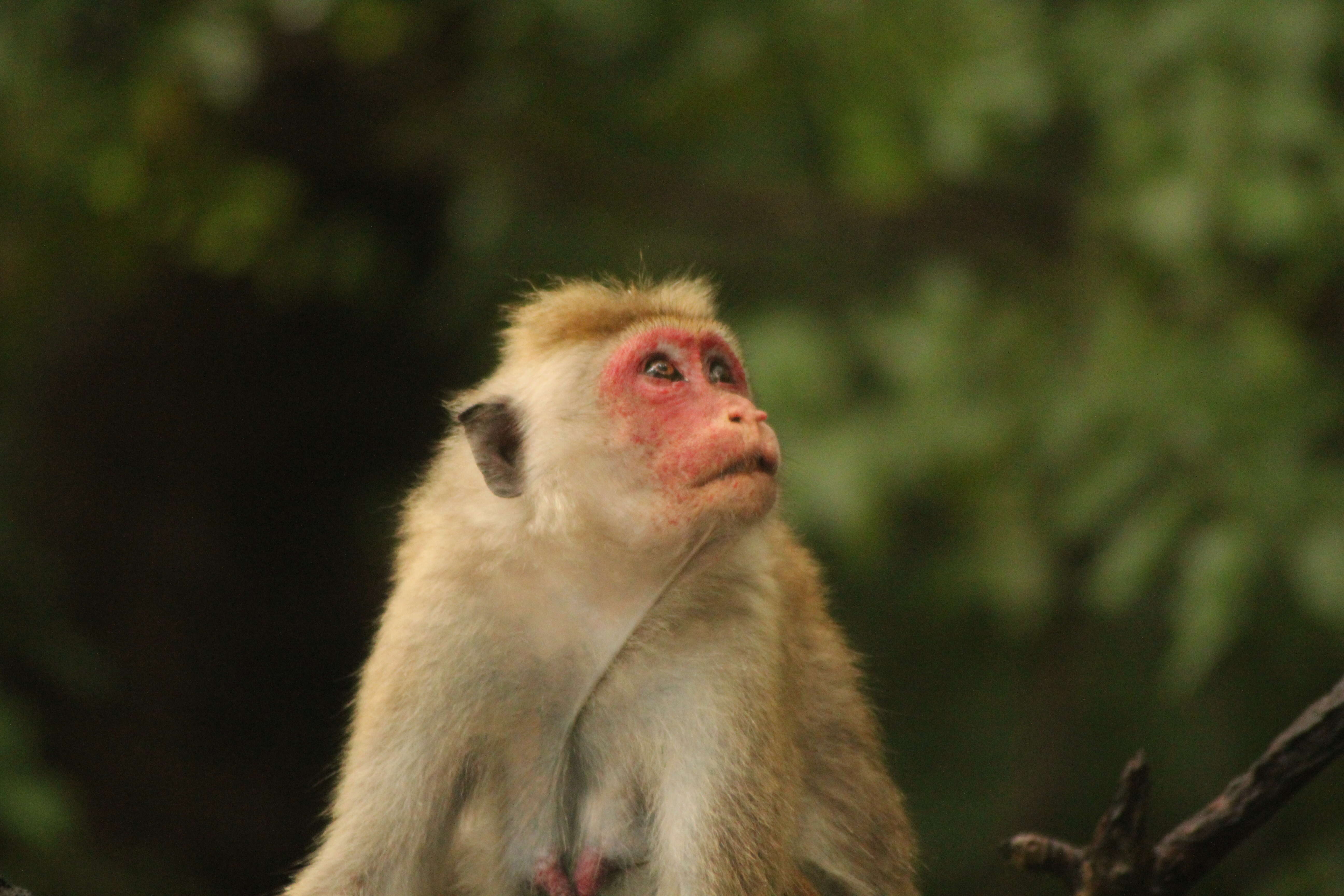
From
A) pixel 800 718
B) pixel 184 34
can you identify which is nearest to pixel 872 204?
pixel 184 34

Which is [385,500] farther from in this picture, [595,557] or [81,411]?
[595,557]

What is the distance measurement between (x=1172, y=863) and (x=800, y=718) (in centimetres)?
108

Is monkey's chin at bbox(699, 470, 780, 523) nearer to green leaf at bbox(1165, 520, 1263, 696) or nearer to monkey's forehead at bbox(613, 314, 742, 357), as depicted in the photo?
monkey's forehead at bbox(613, 314, 742, 357)

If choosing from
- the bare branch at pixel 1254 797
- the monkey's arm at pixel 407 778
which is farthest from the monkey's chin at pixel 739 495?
the bare branch at pixel 1254 797

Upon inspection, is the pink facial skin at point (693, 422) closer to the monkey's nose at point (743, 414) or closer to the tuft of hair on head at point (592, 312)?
the monkey's nose at point (743, 414)

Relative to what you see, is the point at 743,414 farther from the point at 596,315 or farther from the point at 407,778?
the point at 407,778

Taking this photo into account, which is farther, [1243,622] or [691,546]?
[1243,622]

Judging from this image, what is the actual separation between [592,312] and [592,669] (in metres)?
0.95

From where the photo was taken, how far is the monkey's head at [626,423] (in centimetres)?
374

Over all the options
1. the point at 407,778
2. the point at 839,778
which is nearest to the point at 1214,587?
the point at 839,778

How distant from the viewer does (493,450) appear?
396 cm

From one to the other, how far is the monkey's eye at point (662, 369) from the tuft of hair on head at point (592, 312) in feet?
0.46

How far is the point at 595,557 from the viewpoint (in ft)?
12.7

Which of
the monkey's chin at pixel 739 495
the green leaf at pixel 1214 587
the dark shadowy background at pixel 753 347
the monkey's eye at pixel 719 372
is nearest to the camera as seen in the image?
the monkey's chin at pixel 739 495
